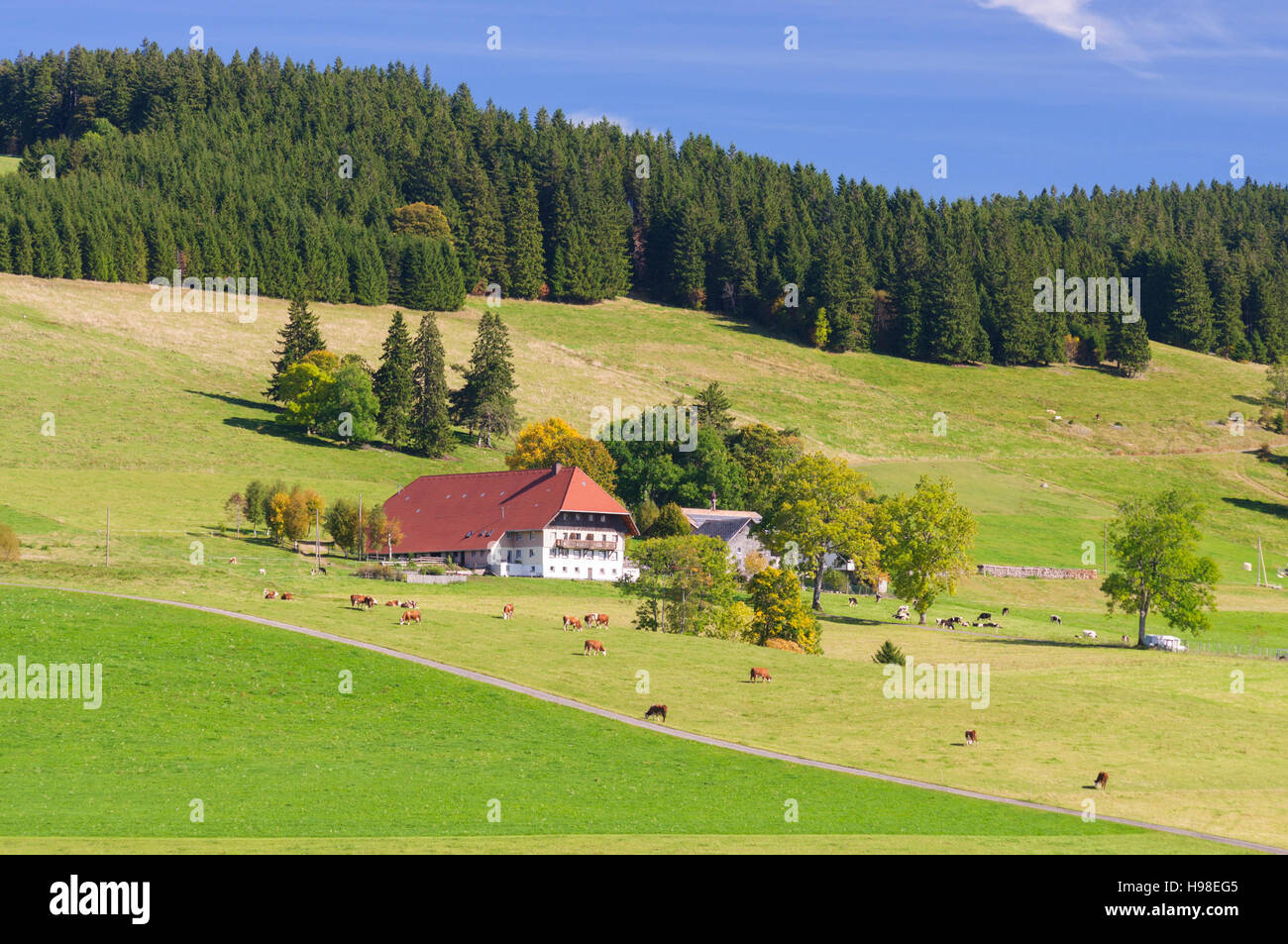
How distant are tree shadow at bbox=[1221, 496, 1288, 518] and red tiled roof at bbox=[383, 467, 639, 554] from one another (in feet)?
278

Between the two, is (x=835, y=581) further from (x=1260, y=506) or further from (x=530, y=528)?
(x=1260, y=506)

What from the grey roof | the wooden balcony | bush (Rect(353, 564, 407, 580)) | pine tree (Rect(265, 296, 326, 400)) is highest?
pine tree (Rect(265, 296, 326, 400))

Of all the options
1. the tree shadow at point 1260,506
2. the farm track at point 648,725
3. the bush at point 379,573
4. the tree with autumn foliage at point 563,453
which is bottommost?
the farm track at point 648,725

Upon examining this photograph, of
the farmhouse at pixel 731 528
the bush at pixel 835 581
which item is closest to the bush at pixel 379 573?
the farmhouse at pixel 731 528

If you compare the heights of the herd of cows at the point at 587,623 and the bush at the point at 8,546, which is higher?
the bush at the point at 8,546

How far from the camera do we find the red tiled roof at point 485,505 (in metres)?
108

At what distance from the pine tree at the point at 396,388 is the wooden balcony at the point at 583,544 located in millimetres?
39611

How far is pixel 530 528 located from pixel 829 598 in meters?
26.1

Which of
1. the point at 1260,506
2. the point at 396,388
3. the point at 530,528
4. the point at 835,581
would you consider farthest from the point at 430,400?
the point at 1260,506

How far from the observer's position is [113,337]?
519ft

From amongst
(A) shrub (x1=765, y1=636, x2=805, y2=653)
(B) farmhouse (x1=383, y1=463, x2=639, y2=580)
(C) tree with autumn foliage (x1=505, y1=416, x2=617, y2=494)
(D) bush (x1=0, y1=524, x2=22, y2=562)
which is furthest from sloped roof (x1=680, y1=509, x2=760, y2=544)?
(D) bush (x1=0, y1=524, x2=22, y2=562)

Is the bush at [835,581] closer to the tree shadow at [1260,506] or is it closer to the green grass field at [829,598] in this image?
the green grass field at [829,598]

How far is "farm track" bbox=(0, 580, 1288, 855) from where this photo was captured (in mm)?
39469

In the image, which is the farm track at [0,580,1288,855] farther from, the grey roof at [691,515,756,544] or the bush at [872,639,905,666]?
the grey roof at [691,515,756,544]
